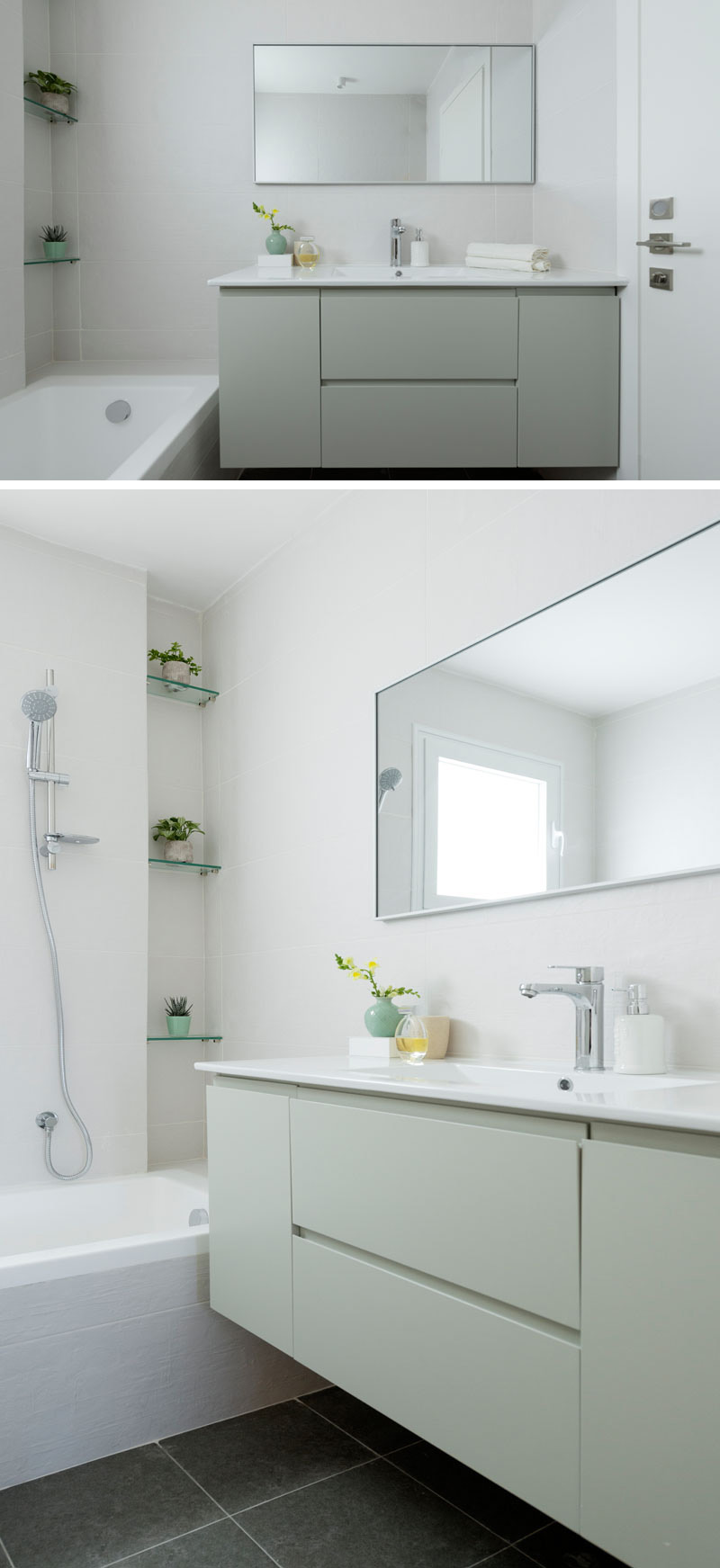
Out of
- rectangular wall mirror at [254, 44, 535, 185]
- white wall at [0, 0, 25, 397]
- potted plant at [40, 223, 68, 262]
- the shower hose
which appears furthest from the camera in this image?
potted plant at [40, 223, 68, 262]

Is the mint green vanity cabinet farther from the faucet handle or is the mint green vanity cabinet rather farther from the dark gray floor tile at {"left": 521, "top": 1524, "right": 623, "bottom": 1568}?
the dark gray floor tile at {"left": 521, "top": 1524, "right": 623, "bottom": 1568}

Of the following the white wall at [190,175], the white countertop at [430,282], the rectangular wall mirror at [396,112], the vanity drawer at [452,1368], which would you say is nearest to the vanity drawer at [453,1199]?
the vanity drawer at [452,1368]

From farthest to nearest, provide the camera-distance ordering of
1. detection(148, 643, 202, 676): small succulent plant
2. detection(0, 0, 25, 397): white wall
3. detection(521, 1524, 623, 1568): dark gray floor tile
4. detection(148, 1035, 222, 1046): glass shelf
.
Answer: detection(0, 0, 25, 397): white wall < detection(148, 643, 202, 676): small succulent plant < detection(148, 1035, 222, 1046): glass shelf < detection(521, 1524, 623, 1568): dark gray floor tile

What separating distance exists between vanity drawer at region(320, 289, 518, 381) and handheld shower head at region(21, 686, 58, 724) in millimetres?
1249

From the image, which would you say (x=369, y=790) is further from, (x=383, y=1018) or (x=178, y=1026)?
(x=178, y=1026)

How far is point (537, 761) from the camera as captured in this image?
77.0 inches

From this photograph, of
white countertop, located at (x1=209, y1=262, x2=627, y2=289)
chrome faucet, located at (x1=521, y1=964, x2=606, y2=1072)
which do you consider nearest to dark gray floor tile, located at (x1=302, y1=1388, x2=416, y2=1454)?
chrome faucet, located at (x1=521, y1=964, x2=606, y2=1072)

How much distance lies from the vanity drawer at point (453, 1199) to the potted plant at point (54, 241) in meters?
3.61

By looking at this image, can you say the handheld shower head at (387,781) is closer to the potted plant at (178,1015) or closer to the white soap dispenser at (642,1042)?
the white soap dispenser at (642,1042)

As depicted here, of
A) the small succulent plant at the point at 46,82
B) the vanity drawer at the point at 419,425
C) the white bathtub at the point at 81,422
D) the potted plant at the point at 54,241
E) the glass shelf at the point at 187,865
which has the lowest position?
the glass shelf at the point at 187,865

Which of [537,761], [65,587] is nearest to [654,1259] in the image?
[537,761]

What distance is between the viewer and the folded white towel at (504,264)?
10.5ft

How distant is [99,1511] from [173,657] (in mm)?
2381

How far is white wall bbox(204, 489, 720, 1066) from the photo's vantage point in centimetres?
169
